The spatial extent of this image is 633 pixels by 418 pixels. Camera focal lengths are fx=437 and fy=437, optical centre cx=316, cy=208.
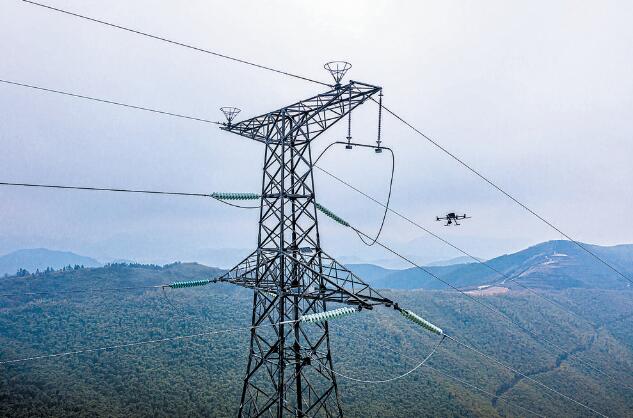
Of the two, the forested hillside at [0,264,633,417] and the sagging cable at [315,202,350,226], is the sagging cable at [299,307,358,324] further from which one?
the forested hillside at [0,264,633,417]

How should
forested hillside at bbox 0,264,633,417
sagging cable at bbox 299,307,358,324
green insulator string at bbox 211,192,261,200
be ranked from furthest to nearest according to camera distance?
1. forested hillside at bbox 0,264,633,417
2. green insulator string at bbox 211,192,261,200
3. sagging cable at bbox 299,307,358,324

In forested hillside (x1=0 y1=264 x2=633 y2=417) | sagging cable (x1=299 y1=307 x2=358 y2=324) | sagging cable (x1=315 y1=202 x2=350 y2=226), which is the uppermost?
sagging cable (x1=315 y1=202 x2=350 y2=226)

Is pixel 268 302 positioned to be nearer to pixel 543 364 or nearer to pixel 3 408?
pixel 3 408

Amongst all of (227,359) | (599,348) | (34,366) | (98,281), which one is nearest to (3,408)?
(34,366)

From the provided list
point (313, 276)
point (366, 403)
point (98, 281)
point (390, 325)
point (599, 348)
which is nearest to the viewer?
point (313, 276)

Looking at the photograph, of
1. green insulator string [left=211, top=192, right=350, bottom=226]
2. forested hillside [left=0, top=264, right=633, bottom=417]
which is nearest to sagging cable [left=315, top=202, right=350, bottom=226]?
green insulator string [left=211, top=192, right=350, bottom=226]

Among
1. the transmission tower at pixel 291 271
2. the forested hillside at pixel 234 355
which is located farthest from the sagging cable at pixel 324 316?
the forested hillside at pixel 234 355

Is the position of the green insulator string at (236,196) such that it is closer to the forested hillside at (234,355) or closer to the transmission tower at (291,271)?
the transmission tower at (291,271)

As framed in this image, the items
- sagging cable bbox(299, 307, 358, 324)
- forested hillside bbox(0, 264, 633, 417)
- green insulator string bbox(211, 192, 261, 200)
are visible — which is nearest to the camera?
sagging cable bbox(299, 307, 358, 324)
